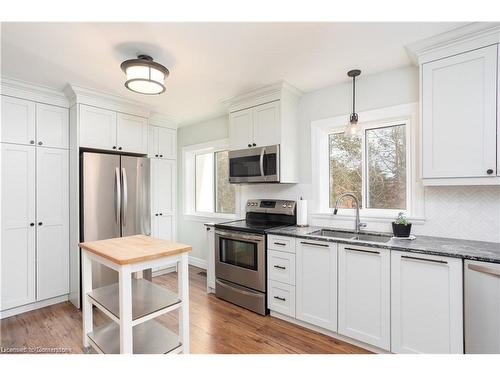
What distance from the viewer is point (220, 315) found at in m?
2.69

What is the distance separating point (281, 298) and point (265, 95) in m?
2.26

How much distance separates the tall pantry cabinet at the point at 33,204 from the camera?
2633 mm

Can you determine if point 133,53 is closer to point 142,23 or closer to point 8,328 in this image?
point 142,23

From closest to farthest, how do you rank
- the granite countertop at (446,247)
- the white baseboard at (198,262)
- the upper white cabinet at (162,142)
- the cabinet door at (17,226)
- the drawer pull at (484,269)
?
the drawer pull at (484,269) → the granite countertop at (446,247) → the cabinet door at (17,226) → the upper white cabinet at (162,142) → the white baseboard at (198,262)

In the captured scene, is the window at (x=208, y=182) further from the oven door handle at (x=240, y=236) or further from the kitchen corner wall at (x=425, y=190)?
the oven door handle at (x=240, y=236)

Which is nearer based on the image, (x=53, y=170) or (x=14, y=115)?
(x=14, y=115)

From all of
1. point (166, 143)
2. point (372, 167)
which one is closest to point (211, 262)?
point (166, 143)

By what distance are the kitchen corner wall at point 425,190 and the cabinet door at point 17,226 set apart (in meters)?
2.51

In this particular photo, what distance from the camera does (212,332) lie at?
2365mm

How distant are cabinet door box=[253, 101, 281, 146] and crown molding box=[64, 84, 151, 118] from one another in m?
1.63

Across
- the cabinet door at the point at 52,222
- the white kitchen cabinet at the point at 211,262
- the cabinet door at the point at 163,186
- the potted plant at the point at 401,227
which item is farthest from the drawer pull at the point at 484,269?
the cabinet door at the point at 52,222

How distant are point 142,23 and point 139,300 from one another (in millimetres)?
1955

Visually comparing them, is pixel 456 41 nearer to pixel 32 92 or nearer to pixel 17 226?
pixel 32 92
